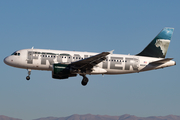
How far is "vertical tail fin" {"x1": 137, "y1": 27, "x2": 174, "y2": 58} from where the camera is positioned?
48.4 meters

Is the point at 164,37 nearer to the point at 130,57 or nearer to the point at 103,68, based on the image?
the point at 130,57

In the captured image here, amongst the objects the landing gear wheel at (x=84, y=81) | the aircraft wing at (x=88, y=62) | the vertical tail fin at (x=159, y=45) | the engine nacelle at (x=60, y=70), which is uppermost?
the vertical tail fin at (x=159, y=45)

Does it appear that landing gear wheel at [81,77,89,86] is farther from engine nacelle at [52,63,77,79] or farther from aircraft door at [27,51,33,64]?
aircraft door at [27,51,33,64]

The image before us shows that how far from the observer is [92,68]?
43.9m

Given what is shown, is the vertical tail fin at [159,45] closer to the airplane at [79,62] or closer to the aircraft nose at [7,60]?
the airplane at [79,62]

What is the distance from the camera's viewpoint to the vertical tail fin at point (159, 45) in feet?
159

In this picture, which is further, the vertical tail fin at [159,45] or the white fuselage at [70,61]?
the vertical tail fin at [159,45]

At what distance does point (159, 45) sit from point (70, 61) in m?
15.6

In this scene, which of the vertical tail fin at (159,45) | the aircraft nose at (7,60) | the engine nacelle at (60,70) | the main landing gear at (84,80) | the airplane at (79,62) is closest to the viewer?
the engine nacelle at (60,70)

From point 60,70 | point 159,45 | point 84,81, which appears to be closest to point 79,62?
point 60,70

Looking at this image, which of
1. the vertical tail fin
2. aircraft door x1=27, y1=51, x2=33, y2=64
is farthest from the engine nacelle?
the vertical tail fin

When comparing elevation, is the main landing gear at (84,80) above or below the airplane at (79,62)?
below

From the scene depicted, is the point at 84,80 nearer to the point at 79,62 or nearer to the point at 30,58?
the point at 79,62

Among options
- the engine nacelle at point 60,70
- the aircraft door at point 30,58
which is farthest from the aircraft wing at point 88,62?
the aircraft door at point 30,58
